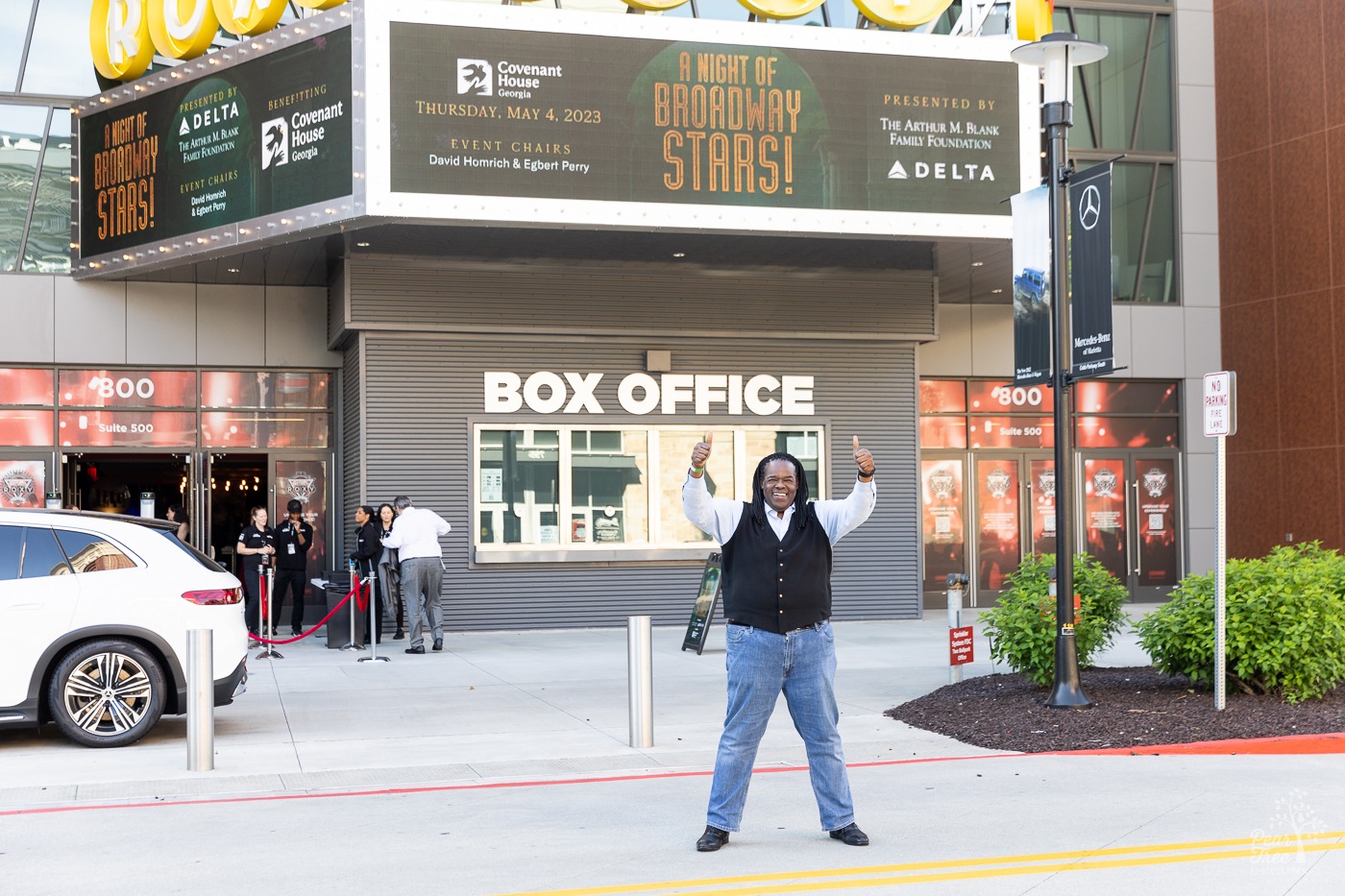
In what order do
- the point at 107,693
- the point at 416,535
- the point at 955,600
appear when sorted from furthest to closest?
the point at 416,535 < the point at 955,600 < the point at 107,693

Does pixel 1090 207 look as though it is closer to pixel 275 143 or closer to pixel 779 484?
pixel 779 484

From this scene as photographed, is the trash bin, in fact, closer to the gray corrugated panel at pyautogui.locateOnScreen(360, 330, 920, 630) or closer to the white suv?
the gray corrugated panel at pyautogui.locateOnScreen(360, 330, 920, 630)

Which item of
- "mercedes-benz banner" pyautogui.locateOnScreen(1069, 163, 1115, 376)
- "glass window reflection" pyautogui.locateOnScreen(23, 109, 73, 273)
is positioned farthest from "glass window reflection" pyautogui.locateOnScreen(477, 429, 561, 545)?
"mercedes-benz banner" pyautogui.locateOnScreen(1069, 163, 1115, 376)

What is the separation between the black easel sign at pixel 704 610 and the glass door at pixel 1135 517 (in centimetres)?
903

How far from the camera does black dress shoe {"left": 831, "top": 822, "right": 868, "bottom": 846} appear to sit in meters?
6.87

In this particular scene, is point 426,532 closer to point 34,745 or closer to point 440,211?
point 440,211

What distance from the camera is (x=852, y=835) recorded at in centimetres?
688

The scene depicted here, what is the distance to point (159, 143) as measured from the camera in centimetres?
1800

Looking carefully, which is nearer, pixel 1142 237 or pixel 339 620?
pixel 339 620

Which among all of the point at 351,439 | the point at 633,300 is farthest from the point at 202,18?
the point at 633,300

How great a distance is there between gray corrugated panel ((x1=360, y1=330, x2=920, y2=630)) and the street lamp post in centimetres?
883

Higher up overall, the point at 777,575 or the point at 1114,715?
the point at 777,575

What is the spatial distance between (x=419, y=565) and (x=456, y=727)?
574 centimetres

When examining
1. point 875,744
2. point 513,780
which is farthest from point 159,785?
point 875,744
